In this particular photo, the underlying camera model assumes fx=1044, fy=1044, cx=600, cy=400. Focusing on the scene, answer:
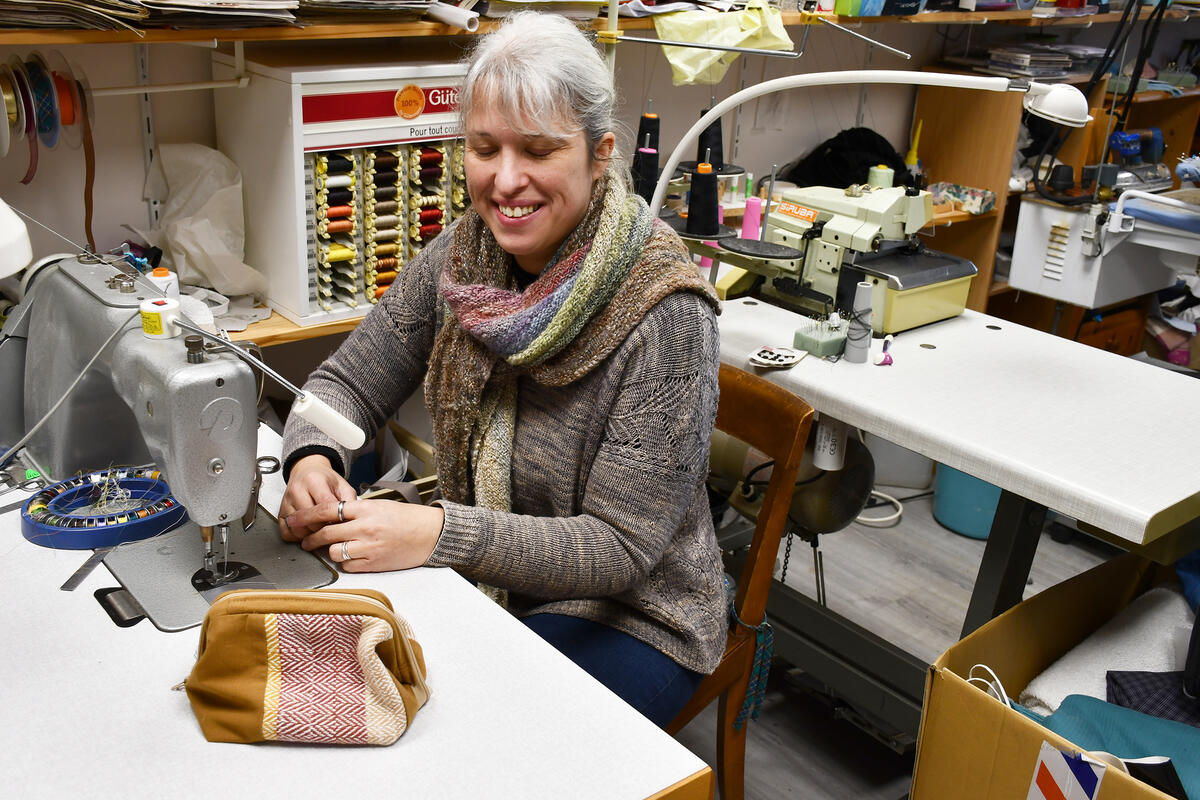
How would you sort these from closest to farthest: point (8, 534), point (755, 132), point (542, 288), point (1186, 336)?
point (8, 534)
point (542, 288)
point (755, 132)
point (1186, 336)

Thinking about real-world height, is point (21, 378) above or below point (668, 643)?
above

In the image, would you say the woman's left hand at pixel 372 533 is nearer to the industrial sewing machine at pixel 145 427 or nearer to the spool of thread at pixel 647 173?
the industrial sewing machine at pixel 145 427

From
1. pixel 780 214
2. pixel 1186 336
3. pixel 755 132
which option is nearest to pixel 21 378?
pixel 780 214

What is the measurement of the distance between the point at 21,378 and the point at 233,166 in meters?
0.78

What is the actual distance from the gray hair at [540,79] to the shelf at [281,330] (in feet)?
2.58

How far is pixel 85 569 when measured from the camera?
1.17 meters

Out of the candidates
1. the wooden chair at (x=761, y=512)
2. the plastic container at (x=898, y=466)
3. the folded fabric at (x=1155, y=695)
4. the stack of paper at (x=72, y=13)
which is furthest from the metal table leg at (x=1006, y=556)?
the stack of paper at (x=72, y=13)

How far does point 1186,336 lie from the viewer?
12.4 ft

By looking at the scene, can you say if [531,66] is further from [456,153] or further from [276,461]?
[456,153]

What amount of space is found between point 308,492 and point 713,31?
156 centimetres

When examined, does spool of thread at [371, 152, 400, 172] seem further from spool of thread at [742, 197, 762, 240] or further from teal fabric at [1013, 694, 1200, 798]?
teal fabric at [1013, 694, 1200, 798]

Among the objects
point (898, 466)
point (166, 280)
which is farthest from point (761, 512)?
point (898, 466)

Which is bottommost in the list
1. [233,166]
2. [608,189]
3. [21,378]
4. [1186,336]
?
[1186,336]

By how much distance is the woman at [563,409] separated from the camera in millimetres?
1267
